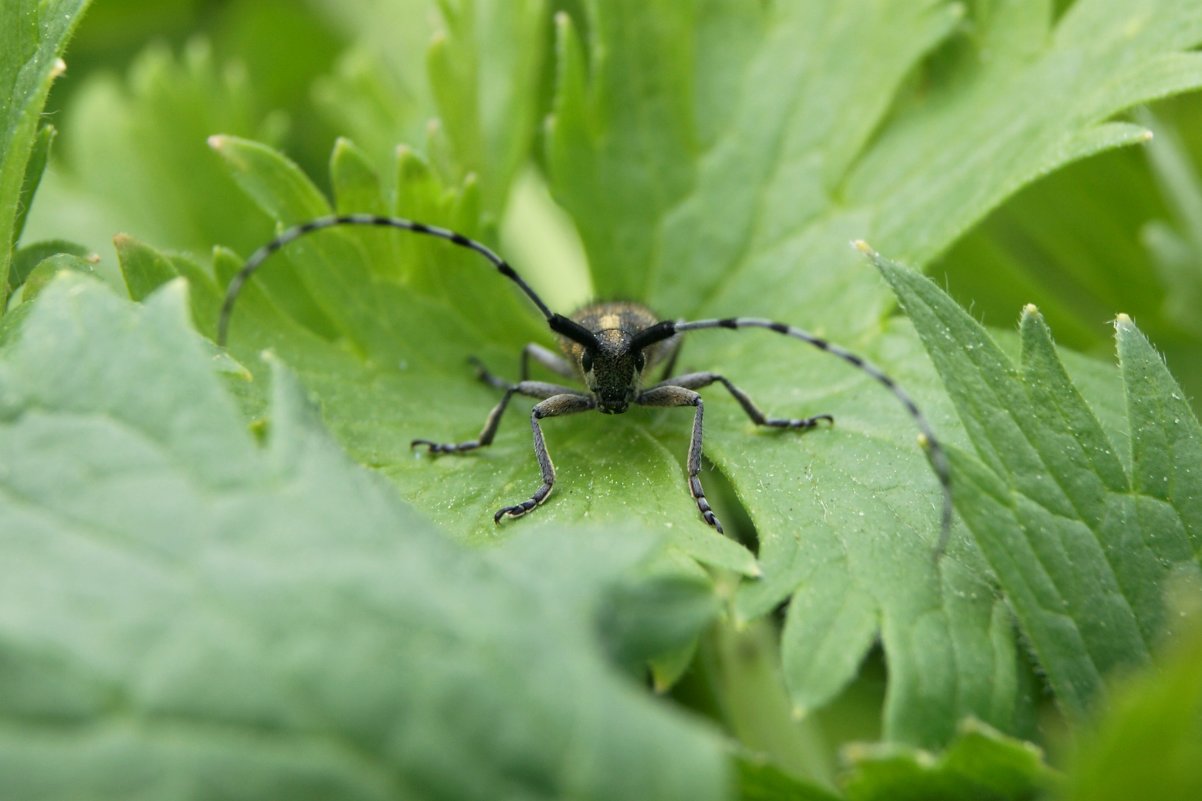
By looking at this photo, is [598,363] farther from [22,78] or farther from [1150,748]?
[1150,748]

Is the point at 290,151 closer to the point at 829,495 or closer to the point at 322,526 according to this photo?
the point at 829,495

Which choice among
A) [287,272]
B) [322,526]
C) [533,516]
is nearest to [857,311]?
[533,516]

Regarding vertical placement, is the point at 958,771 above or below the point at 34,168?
below

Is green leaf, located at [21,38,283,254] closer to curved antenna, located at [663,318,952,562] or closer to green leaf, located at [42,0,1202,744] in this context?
green leaf, located at [42,0,1202,744]

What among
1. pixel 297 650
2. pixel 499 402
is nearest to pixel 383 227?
pixel 499 402

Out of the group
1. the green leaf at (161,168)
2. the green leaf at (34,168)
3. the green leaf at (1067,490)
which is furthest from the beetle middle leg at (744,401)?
the green leaf at (161,168)

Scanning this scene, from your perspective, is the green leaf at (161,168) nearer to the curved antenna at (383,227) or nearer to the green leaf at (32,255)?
the curved antenna at (383,227)
